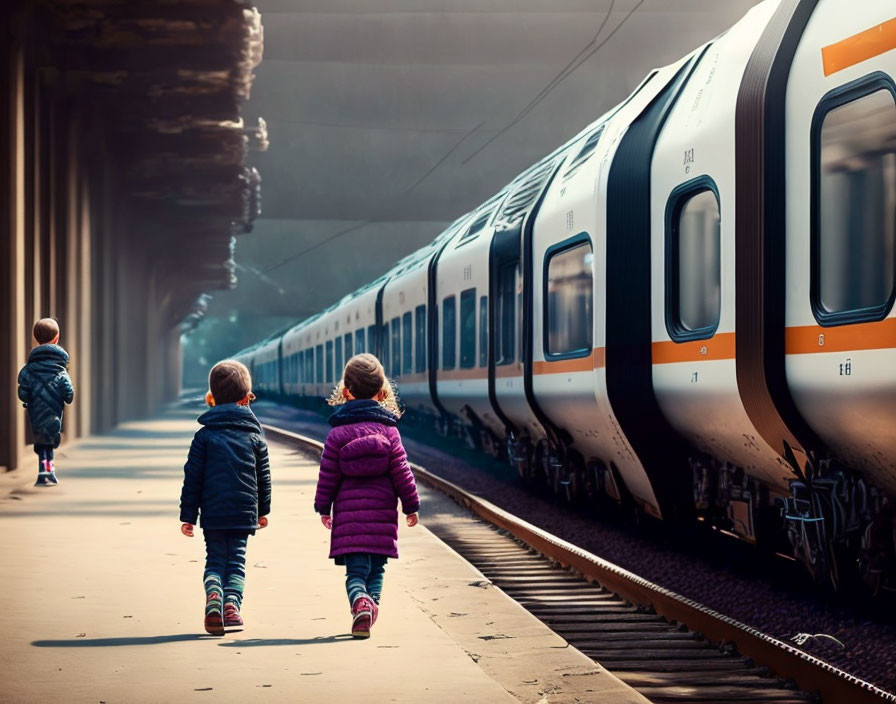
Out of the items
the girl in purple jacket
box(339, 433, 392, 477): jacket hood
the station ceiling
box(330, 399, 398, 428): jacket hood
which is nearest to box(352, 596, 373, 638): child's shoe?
the girl in purple jacket

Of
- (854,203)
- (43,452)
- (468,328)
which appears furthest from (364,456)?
(468,328)

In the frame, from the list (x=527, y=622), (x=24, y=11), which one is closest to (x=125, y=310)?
(x=24, y=11)

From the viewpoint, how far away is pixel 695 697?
5.67m

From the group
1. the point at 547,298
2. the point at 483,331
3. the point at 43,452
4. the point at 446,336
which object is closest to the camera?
the point at 547,298

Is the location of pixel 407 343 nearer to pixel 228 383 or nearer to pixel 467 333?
pixel 467 333

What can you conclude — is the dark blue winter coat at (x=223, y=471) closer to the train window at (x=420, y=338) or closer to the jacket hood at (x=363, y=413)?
the jacket hood at (x=363, y=413)

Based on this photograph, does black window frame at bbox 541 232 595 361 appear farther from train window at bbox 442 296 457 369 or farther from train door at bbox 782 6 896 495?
train window at bbox 442 296 457 369

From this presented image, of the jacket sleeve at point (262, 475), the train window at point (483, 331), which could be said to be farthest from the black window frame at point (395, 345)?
the jacket sleeve at point (262, 475)

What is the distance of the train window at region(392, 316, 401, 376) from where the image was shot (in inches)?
928

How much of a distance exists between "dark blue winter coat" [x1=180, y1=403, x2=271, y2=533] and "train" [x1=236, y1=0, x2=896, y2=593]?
2.69m

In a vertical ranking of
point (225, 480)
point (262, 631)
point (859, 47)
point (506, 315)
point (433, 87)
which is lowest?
point (262, 631)

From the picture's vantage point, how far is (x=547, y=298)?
1223 centimetres

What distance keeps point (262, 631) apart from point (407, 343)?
1605cm

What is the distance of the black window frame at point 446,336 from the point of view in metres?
17.9
